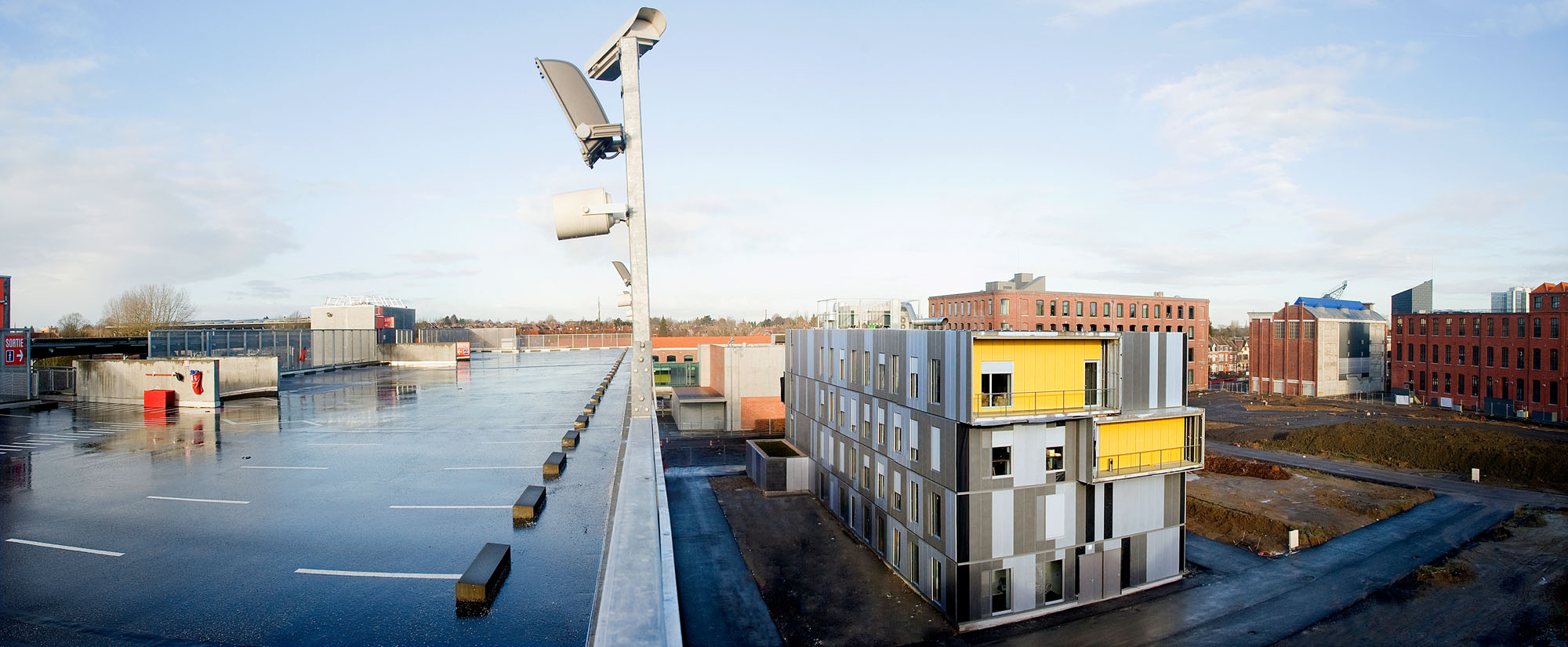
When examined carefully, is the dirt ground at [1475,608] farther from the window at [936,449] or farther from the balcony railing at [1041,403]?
the window at [936,449]

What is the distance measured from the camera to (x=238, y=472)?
13781 mm

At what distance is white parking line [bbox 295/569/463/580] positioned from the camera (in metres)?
7.95

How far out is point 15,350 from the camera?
3173 centimetres

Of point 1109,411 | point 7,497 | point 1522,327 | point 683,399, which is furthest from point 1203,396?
point 7,497

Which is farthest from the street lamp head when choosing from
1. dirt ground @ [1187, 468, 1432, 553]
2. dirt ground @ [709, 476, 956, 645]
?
dirt ground @ [1187, 468, 1432, 553]

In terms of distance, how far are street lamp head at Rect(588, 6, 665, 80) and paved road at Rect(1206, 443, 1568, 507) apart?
43163 mm

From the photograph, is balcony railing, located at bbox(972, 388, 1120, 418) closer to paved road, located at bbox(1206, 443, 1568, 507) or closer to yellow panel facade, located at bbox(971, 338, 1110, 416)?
yellow panel facade, located at bbox(971, 338, 1110, 416)

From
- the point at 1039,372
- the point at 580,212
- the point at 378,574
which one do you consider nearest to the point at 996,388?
the point at 1039,372

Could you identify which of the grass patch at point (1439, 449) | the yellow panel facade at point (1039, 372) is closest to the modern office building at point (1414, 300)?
the grass patch at point (1439, 449)

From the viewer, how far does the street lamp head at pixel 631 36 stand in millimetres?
5820

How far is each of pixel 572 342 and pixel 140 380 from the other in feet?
264

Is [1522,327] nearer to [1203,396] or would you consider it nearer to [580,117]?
[1203,396]

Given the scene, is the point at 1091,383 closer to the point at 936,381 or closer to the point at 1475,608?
the point at 936,381

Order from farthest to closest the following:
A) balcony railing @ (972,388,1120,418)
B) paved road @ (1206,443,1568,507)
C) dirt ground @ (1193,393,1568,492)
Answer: dirt ground @ (1193,393,1568,492) → paved road @ (1206,443,1568,507) → balcony railing @ (972,388,1120,418)
